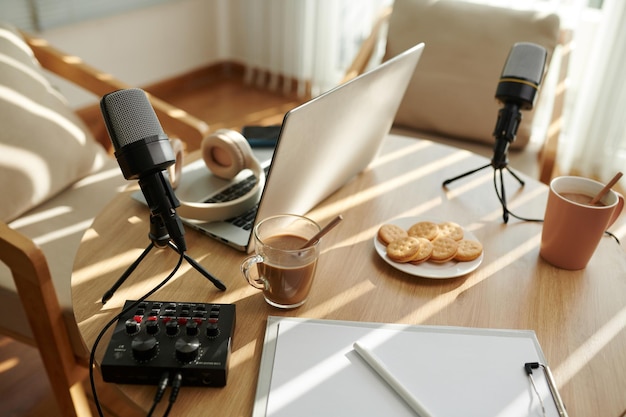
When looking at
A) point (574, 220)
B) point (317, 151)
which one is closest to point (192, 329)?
point (317, 151)

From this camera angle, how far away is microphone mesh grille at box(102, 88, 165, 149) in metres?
0.84

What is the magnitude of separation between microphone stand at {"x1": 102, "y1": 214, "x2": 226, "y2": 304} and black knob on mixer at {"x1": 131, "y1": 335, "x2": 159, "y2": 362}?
185 millimetres

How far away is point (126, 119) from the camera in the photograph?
0.84 meters

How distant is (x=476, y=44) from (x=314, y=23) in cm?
150

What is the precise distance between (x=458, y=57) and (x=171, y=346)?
4.77 feet

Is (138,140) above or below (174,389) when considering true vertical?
above

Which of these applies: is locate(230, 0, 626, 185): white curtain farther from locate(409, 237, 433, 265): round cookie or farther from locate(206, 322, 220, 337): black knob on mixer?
locate(206, 322, 220, 337): black knob on mixer

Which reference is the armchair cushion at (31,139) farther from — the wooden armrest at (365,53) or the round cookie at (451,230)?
the round cookie at (451,230)

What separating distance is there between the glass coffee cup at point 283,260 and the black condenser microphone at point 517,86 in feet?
1.63

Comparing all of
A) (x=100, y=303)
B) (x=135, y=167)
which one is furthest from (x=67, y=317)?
(x=135, y=167)

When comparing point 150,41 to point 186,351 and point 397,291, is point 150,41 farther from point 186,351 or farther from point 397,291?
point 186,351

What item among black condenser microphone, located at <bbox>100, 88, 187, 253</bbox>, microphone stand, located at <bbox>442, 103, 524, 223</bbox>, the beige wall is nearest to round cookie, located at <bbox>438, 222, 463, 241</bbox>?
microphone stand, located at <bbox>442, 103, 524, 223</bbox>

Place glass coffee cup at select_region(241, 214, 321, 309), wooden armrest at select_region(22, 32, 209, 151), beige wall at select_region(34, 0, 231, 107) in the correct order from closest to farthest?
glass coffee cup at select_region(241, 214, 321, 309)
wooden armrest at select_region(22, 32, 209, 151)
beige wall at select_region(34, 0, 231, 107)

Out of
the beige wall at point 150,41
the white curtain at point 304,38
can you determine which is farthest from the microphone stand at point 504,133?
the beige wall at point 150,41
